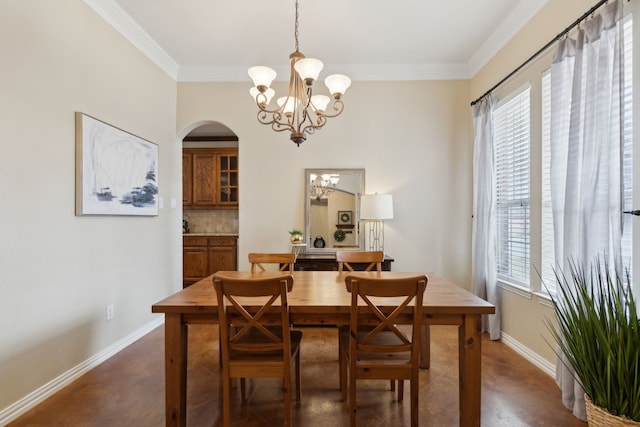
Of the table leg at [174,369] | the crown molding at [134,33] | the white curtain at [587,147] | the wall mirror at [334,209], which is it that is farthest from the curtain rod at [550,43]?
the crown molding at [134,33]

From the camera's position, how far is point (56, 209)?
7.28ft

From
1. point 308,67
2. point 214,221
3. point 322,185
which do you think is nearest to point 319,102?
point 308,67

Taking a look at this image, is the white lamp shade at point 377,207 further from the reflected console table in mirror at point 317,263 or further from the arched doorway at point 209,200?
the arched doorway at point 209,200

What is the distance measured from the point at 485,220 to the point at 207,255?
408 cm

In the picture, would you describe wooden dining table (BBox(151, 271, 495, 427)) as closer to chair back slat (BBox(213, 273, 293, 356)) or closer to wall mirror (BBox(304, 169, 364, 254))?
chair back slat (BBox(213, 273, 293, 356))

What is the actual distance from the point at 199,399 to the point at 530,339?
8.59 feet

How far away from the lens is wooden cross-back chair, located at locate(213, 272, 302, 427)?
156 centimetres

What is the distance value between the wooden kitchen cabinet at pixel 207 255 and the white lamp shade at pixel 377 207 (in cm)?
253

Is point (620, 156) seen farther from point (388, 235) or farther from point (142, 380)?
point (142, 380)

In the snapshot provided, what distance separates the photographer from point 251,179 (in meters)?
3.90

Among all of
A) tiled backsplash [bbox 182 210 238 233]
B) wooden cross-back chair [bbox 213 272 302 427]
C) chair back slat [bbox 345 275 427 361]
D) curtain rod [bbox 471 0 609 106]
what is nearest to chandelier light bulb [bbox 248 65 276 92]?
wooden cross-back chair [bbox 213 272 302 427]

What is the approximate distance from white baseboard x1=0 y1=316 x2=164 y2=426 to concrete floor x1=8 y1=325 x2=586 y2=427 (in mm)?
38

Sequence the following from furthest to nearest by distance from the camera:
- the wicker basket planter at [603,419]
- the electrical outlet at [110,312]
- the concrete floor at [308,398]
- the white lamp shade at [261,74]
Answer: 1. the electrical outlet at [110,312]
2. the white lamp shade at [261,74]
3. the concrete floor at [308,398]
4. the wicker basket planter at [603,419]

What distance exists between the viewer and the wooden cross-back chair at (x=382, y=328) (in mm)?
1561
